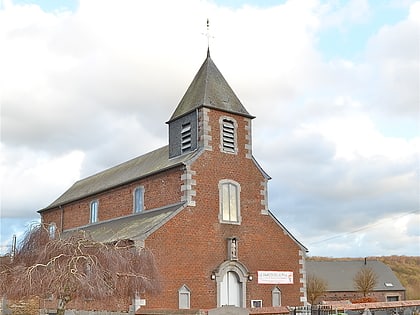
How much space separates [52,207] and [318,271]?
27.9 metres

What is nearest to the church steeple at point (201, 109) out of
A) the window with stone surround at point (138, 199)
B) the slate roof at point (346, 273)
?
the window with stone surround at point (138, 199)

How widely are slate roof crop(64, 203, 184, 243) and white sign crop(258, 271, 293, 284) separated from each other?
5.55 m

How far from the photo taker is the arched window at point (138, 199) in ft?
99.2

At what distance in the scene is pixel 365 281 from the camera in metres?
52.6

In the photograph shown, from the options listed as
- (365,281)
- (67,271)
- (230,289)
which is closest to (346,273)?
(365,281)

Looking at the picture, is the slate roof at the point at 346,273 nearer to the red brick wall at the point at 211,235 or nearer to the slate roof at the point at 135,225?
the red brick wall at the point at 211,235

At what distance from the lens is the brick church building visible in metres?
25.4

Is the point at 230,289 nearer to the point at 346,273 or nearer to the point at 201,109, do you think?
the point at 201,109

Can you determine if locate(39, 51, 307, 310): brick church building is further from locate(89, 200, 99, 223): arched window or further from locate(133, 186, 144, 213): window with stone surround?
locate(89, 200, 99, 223): arched window

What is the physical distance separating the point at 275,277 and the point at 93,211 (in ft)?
42.2

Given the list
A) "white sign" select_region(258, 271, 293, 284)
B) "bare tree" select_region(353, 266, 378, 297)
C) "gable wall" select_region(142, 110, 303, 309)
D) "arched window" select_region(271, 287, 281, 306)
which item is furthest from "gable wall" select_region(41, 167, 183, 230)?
"bare tree" select_region(353, 266, 378, 297)

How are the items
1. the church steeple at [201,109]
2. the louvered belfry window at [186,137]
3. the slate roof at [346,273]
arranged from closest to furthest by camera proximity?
the church steeple at [201,109] < the louvered belfry window at [186,137] < the slate roof at [346,273]

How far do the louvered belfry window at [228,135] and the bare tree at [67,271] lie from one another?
10.4 meters

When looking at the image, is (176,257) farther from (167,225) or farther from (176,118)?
(176,118)
